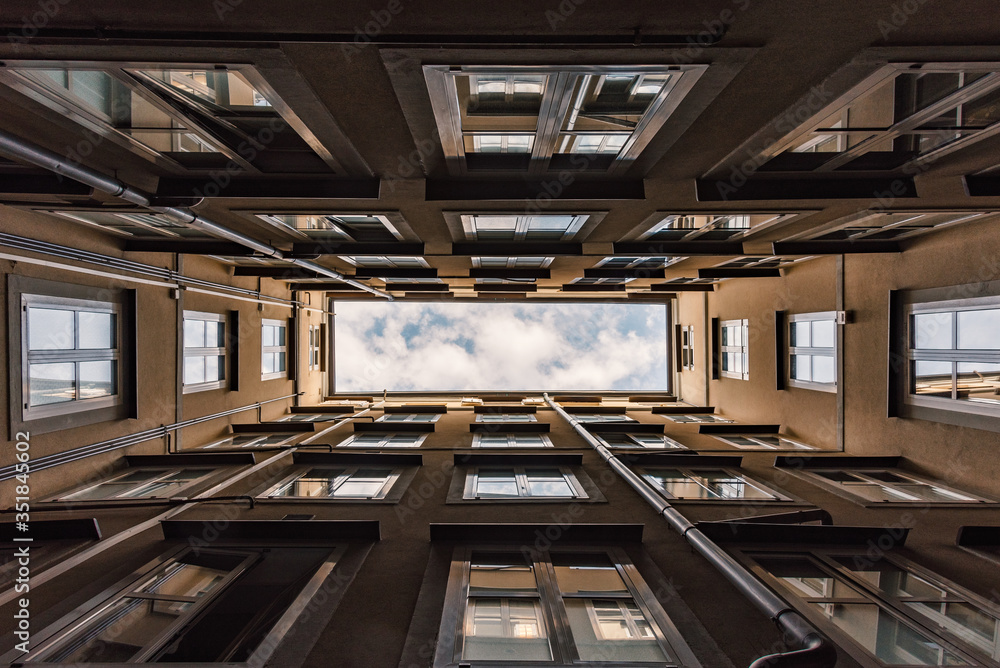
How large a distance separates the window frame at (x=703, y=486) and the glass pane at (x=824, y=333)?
689cm

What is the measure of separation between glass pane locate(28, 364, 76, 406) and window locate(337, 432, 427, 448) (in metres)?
7.22

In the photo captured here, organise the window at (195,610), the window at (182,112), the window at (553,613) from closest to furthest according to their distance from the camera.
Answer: the window at (182,112), the window at (553,613), the window at (195,610)

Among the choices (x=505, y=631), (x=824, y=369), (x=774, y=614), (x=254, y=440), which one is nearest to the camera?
(x=774, y=614)

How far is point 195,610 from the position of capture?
6.27 meters

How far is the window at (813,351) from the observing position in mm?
15867

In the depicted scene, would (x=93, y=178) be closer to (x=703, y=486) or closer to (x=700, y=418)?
(x=703, y=486)

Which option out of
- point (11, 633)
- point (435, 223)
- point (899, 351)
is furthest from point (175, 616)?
point (899, 351)

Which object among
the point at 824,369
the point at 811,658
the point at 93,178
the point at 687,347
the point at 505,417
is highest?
the point at 93,178

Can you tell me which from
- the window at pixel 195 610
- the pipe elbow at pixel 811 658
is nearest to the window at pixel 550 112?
the pipe elbow at pixel 811 658

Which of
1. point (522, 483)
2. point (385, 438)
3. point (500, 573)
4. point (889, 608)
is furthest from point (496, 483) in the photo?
point (889, 608)

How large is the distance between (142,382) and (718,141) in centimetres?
1633

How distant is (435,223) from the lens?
34.5 feet

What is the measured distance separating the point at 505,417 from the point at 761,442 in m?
10.3

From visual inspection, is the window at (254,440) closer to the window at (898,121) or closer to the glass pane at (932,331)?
the window at (898,121)
